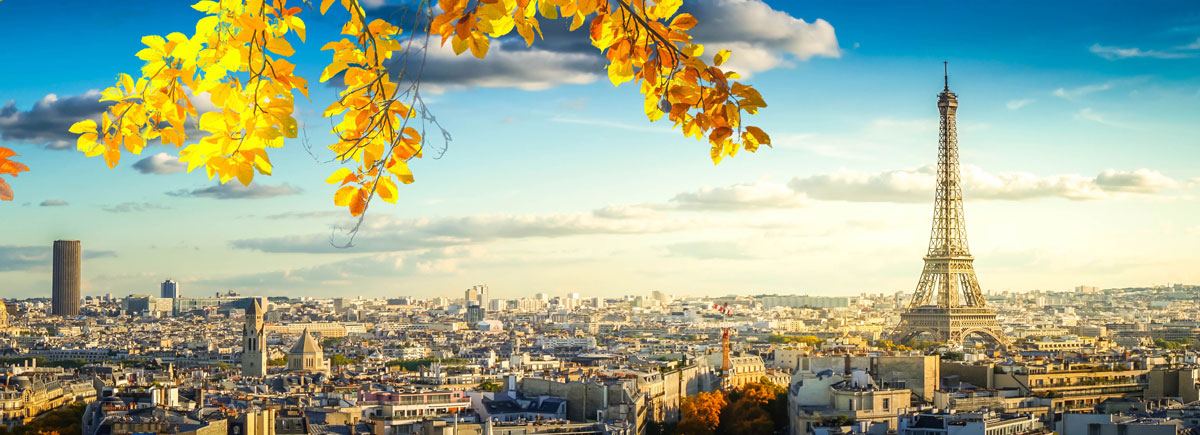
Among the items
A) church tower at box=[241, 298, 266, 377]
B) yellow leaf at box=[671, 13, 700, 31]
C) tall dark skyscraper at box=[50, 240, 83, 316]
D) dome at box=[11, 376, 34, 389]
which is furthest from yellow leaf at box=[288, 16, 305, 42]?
tall dark skyscraper at box=[50, 240, 83, 316]

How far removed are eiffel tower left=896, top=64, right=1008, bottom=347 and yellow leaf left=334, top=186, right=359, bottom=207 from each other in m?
83.9

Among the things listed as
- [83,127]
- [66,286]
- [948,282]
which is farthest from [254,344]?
[66,286]

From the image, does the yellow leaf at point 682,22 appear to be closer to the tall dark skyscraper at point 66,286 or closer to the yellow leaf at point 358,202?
the yellow leaf at point 358,202

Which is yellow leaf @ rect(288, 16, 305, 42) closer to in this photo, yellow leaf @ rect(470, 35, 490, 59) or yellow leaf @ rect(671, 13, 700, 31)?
yellow leaf @ rect(470, 35, 490, 59)

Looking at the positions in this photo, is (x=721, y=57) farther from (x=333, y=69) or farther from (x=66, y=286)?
(x=66, y=286)

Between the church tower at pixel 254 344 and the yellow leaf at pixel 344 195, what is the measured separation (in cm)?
7088

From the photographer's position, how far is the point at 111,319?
184 m

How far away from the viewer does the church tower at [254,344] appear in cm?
7388

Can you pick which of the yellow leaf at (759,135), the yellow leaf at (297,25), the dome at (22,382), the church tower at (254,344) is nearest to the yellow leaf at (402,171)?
the yellow leaf at (297,25)

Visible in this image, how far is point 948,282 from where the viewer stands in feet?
291

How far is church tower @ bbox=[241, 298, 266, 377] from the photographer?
73875 millimetres

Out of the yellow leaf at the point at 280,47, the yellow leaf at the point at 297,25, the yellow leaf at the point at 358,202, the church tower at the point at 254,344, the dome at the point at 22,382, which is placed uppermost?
the yellow leaf at the point at 297,25

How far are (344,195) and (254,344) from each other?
73.0 metres

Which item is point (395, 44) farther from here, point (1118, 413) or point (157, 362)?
point (157, 362)
